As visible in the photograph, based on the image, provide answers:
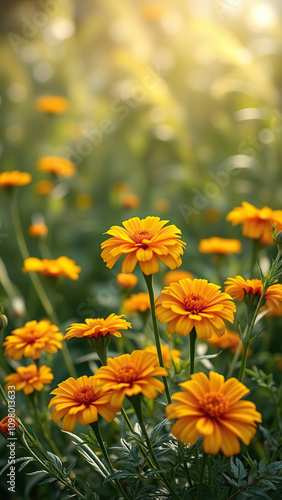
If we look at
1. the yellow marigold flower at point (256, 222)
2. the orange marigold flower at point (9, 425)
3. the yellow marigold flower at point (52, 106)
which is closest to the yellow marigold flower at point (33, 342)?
the orange marigold flower at point (9, 425)

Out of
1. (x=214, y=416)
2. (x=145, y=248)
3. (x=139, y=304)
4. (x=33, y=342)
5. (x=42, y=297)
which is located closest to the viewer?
(x=214, y=416)

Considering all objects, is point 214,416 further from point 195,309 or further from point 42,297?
point 42,297

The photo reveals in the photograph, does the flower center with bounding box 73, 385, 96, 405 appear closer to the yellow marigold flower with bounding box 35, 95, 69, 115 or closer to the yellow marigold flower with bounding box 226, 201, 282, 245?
the yellow marigold flower with bounding box 226, 201, 282, 245

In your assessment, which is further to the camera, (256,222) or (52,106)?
(52,106)

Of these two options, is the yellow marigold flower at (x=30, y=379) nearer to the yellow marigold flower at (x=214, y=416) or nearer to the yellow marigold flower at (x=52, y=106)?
the yellow marigold flower at (x=214, y=416)

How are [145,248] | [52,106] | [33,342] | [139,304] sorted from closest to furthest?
1. [145,248]
2. [33,342]
3. [139,304]
4. [52,106]

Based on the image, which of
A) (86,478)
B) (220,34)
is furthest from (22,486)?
(220,34)

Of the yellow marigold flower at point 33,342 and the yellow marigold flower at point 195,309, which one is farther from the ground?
the yellow marigold flower at point 195,309

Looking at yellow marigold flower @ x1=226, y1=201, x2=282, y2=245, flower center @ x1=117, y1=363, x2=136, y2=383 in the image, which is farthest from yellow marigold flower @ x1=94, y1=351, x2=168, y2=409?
yellow marigold flower @ x1=226, y1=201, x2=282, y2=245

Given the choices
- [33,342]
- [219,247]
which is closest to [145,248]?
[33,342]
